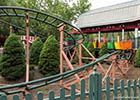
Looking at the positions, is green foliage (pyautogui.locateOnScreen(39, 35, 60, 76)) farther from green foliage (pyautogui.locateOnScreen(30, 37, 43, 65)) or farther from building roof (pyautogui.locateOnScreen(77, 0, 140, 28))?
building roof (pyautogui.locateOnScreen(77, 0, 140, 28))

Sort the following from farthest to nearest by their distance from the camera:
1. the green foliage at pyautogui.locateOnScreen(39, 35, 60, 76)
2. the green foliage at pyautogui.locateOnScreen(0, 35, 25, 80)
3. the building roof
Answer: the building roof → the green foliage at pyautogui.locateOnScreen(39, 35, 60, 76) → the green foliage at pyautogui.locateOnScreen(0, 35, 25, 80)

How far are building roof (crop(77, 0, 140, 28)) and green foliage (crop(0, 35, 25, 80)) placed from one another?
1080 centimetres

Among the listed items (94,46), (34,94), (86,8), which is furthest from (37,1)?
(34,94)

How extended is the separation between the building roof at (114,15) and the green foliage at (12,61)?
10798 millimetres

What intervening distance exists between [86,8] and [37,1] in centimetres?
998

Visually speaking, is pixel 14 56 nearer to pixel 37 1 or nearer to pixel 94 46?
pixel 94 46

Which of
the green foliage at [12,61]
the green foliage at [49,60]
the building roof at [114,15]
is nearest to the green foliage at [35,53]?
the green foliage at [49,60]

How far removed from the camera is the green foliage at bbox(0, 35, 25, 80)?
5953 mm

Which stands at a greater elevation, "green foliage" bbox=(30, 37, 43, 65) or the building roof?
the building roof

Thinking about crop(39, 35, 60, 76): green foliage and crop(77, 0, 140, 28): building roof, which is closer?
crop(39, 35, 60, 76): green foliage

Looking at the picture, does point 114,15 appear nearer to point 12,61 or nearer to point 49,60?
point 49,60

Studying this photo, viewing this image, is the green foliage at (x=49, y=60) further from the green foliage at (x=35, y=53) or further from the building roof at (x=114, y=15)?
the building roof at (x=114, y=15)

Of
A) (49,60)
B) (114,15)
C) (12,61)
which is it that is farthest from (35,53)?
(114,15)

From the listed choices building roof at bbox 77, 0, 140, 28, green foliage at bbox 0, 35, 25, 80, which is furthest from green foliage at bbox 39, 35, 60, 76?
building roof at bbox 77, 0, 140, 28
